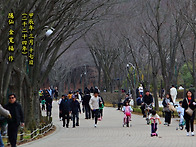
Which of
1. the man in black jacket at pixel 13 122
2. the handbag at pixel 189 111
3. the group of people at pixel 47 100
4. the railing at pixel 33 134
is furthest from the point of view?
the group of people at pixel 47 100

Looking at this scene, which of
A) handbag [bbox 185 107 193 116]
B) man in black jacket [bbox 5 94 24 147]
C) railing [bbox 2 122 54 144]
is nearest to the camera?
man in black jacket [bbox 5 94 24 147]

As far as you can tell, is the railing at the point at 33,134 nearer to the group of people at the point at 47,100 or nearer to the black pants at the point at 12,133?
the black pants at the point at 12,133

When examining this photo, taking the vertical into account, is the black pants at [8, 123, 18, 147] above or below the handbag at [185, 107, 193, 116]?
below

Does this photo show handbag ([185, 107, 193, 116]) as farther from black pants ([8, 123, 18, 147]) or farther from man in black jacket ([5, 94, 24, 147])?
black pants ([8, 123, 18, 147])

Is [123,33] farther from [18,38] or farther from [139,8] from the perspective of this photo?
[18,38]

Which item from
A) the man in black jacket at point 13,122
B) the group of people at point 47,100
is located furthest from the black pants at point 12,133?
the group of people at point 47,100

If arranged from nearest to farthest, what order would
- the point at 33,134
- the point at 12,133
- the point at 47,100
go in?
the point at 12,133 → the point at 33,134 → the point at 47,100

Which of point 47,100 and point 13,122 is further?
point 47,100

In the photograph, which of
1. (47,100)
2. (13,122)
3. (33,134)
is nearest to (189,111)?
(33,134)

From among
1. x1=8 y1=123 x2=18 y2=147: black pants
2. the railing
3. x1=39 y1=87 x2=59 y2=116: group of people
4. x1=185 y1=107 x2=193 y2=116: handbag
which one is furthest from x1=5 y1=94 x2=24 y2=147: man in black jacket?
x1=39 y1=87 x2=59 y2=116: group of people

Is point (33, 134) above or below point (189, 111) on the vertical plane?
below

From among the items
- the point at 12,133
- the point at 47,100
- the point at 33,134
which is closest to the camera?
the point at 12,133

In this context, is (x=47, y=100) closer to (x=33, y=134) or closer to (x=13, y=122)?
(x=33, y=134)

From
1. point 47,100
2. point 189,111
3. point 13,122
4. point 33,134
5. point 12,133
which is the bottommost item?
point 33,134
